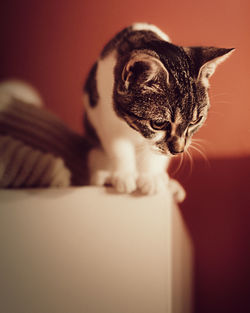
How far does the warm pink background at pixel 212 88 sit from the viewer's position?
0.54 metres

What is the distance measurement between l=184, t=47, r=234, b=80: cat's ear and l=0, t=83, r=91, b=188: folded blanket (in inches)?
14.6

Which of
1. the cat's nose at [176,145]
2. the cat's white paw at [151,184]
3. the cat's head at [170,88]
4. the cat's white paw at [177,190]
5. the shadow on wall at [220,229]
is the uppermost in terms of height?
the cat's head at [170,88]

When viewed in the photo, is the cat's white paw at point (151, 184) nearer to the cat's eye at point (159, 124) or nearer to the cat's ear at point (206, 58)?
the cat's eye at point (159, 124)

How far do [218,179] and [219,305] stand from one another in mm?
364

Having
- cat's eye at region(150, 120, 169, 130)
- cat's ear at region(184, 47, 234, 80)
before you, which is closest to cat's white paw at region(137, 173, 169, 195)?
cat's eye at region(150, 120, 169, 130)

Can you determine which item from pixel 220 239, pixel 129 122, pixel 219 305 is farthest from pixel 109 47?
pixel 219 305

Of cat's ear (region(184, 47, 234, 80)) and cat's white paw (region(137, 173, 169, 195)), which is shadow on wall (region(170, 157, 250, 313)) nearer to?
cat's white paw (region(137, 173, 169, 195))

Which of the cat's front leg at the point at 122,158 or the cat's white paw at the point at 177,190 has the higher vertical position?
the cat's front leg at the point at 122,158

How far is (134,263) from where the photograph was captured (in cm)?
54

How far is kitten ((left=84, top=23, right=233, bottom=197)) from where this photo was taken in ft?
1.74

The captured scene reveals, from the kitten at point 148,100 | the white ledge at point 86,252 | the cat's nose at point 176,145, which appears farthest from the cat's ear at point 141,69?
the white ledge at point 86,252

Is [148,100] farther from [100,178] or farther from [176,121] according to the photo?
[100,178]

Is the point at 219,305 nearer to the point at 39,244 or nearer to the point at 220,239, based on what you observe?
the point at 220,239

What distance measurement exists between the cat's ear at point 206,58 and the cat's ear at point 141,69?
0.06 metres
